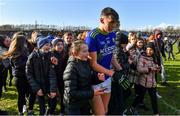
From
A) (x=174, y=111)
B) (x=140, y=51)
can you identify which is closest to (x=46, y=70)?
(x=140, y=51)

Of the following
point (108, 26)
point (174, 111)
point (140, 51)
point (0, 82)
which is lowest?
point (174, 111)

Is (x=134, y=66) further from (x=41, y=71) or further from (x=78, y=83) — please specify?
(x=78, y=83)

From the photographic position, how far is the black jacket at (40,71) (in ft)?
21.4

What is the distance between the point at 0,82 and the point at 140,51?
3.23m

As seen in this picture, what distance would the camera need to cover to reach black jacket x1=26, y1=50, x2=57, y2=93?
257 inches

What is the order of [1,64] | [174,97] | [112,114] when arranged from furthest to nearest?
1. [174,97]
2. [1,64]
3. [112,114]

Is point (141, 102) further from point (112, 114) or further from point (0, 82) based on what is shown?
point (0, 82)

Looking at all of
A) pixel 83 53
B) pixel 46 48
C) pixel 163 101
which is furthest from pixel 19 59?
pixel 163 101

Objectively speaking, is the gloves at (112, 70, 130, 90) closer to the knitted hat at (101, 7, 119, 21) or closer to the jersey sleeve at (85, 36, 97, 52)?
the jersey sleeve at (85, 36, 97, 52)

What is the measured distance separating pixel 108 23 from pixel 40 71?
1.93 meters

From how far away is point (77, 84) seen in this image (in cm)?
481

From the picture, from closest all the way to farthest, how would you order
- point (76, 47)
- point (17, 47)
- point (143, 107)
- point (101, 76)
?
1. point (76, 47)
2. point (101, 76)
3. point (17, 47)
4. point (143, 107)

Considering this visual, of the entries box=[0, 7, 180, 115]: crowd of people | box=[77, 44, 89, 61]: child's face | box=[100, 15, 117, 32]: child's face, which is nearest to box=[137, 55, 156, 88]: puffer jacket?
box=[0, 7, 180, 115]: crowd of people

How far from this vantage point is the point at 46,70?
6.59 metres
